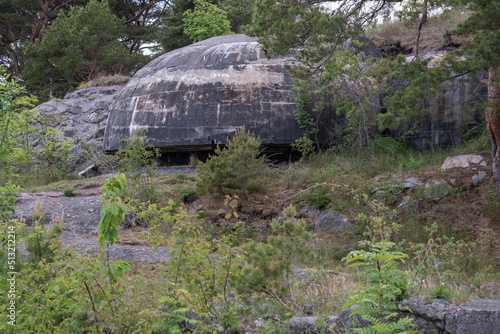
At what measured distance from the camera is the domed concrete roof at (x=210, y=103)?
1277cm

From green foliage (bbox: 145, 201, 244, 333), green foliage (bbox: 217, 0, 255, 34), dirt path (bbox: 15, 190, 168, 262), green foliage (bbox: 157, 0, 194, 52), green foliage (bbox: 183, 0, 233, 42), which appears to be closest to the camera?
green foliage (bbox: 145, 201, 244, 333)

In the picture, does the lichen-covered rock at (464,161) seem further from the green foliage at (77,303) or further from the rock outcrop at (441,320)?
the green foliage at (77,303)

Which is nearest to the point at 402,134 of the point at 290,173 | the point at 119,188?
the point at 290,173

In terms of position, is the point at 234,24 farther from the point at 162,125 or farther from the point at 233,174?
the point at 233,174

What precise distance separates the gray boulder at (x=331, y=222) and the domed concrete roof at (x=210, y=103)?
4.08 m

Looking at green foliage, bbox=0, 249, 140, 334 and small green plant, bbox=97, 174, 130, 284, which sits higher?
small green plant, bbox=97, 174, 130, 284

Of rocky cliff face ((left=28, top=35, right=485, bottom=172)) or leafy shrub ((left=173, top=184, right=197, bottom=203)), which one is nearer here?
leafy shrub ((left=173, top=184, right=197, bottom=203))

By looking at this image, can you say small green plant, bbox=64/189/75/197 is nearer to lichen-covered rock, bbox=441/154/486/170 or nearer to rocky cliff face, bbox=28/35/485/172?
rocky cliff face, bbox=28/35/485/172

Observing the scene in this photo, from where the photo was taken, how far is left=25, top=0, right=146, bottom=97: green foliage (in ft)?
73.0

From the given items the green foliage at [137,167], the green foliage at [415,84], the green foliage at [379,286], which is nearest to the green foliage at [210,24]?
the green foliage at [137,167]

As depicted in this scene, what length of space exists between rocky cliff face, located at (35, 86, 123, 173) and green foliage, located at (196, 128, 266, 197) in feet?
31.5

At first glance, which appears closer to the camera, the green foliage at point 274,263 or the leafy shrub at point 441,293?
the leafy shrub at point 441,293

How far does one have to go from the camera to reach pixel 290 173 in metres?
11.1

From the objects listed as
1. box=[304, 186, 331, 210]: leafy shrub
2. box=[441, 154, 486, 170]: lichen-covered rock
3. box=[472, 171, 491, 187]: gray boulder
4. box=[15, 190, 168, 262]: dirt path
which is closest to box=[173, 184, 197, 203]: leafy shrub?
box=[15, 190, 168, 262]: dirt path
